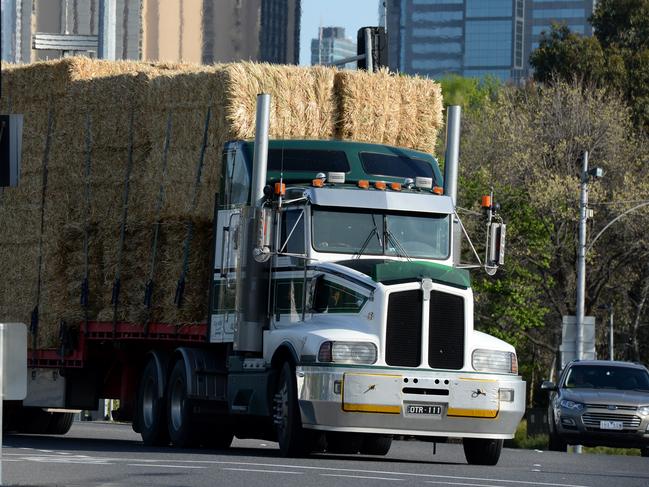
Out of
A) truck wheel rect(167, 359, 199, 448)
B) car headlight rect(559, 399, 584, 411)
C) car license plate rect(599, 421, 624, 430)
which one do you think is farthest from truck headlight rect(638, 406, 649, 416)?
truck wheel rect(167, 359, 199, 448)

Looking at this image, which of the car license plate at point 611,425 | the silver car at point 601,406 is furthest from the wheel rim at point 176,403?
the car license plate at point 611,425

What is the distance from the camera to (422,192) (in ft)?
70.0

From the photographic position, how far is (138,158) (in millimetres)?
24125

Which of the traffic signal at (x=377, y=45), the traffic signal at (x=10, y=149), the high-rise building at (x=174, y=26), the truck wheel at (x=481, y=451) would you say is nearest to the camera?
the traffic signal at (x=10, y=149)

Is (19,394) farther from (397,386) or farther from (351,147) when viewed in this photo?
(351,147)

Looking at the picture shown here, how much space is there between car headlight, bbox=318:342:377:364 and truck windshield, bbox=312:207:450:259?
64.9 inches

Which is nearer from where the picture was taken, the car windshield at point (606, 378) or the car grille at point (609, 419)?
the car grille at point (609, 419)

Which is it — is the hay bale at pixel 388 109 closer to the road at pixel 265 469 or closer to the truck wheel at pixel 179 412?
the truck wheel at pixel 179 412

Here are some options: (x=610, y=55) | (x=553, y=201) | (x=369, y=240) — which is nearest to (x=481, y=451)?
(x=369, y=240)

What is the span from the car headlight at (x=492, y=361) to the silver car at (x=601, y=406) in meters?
9.19

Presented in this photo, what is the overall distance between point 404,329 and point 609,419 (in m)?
10.3

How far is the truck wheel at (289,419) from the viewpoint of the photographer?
63.8 feet

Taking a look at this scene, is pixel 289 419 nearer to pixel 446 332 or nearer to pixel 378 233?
pixel 446 332

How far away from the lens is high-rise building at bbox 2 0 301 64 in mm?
53406
